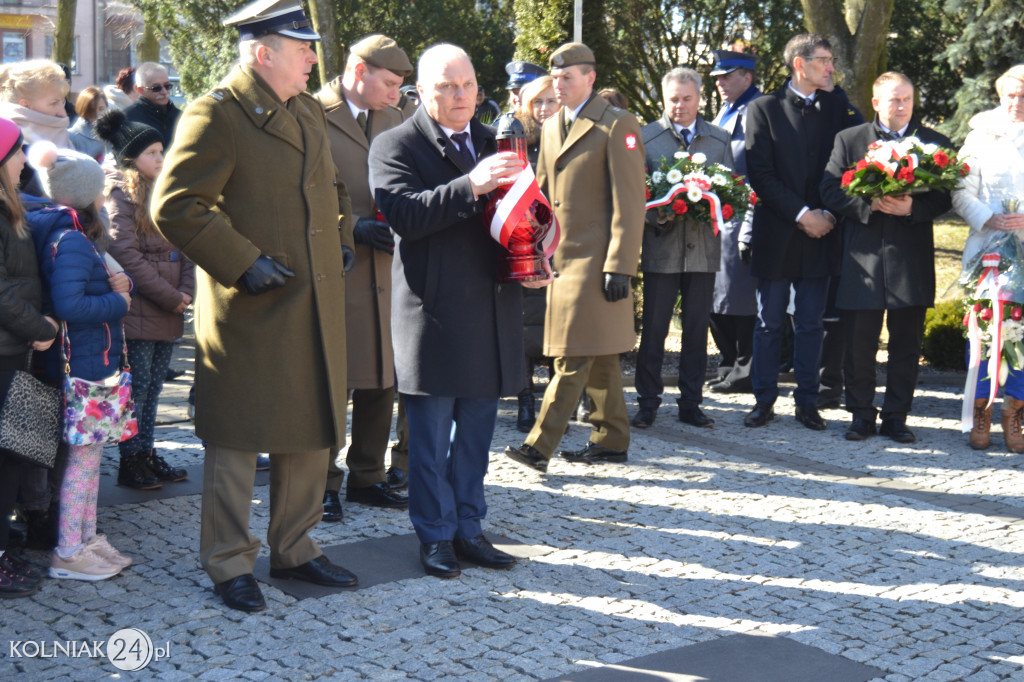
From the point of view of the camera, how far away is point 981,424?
773cm

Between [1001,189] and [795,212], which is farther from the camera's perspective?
[795,212]

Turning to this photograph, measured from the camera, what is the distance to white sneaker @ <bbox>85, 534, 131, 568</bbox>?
5059mm

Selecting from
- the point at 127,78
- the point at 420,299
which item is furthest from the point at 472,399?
the point at 127,78

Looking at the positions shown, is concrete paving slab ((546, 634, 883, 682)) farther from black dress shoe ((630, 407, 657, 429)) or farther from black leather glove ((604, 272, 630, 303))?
black dress shoe ((630, 407, 657, 429))

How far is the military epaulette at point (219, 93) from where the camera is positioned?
4516 mm

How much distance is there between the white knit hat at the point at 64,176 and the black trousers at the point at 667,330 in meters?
4.04

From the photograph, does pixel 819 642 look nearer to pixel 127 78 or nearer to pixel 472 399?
pixel 472 399

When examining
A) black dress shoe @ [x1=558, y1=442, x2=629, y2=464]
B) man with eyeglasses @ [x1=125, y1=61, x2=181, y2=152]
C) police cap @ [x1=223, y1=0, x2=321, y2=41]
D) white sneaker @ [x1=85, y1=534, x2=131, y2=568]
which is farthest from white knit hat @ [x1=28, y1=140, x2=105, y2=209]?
man with eyeglasses @ [x1=125, y1=61, x2=181, y2=152]

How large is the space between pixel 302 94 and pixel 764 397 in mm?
4435

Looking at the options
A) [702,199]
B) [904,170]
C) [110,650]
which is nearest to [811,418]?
[702,199]

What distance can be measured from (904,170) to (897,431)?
5.58 ft

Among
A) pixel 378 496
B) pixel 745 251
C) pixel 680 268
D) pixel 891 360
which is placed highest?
pixel 745 251

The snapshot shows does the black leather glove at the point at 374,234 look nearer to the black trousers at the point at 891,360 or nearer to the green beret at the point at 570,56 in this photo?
→ the green beret at the point at 570,56

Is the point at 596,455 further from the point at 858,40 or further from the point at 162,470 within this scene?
the point at 858,40
